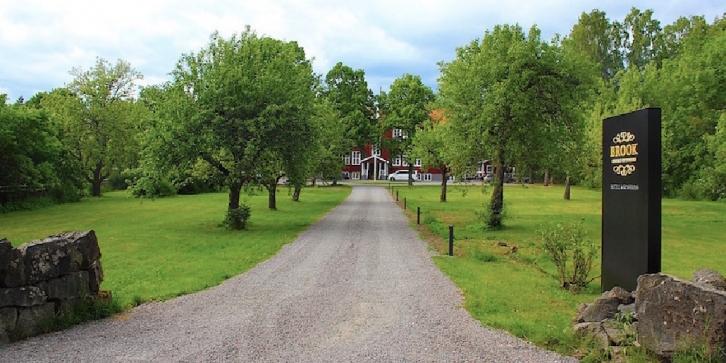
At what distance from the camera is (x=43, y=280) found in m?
8.10

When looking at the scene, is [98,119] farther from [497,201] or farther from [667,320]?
[667,320]

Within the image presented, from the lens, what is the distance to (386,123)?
246 ft

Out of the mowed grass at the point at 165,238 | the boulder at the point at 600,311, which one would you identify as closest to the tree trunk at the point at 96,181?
the mowed grass at the point at 165,238

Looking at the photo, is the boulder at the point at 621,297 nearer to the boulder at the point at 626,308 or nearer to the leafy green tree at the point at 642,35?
the boulder at the point at 626,308

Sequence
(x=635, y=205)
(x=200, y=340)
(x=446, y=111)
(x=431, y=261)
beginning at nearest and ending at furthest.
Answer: (x=200, y=340) → (x=635, y=205) → (x=431, y=261) → (x=446, y=111)

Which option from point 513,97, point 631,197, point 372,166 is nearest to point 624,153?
point 631,197

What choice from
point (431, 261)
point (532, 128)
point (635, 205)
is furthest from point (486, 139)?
point (635, 205)

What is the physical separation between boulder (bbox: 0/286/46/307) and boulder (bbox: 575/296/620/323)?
Result: 287 inches

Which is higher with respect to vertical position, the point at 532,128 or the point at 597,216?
the point at 532,128

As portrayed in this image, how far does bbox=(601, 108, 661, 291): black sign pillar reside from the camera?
9148 mm

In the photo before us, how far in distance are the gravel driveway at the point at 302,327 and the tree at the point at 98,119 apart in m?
38.2

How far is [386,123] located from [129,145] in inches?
1380

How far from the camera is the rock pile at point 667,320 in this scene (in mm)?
6023

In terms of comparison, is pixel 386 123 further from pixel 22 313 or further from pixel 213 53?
pixel 22 313
